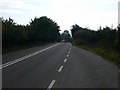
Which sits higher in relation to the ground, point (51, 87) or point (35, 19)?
point (35, 19)

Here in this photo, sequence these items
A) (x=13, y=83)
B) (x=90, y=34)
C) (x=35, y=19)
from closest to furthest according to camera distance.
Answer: (x=13, y=83) → (x=90, y=34) → (x=35, y=19)

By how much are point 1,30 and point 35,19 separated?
54243 millimetres

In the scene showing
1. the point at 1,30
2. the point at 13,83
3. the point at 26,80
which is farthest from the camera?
the point at 1,30

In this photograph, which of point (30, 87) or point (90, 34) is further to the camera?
point (90, 34)

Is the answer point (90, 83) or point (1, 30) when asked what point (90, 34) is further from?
point (90, 83)

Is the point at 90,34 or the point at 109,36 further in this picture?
the point at 90,34

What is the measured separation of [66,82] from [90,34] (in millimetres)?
73641

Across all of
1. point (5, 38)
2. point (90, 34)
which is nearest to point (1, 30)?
point (5, 38)

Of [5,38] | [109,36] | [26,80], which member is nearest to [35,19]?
[109,36]

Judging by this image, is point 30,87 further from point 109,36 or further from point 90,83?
point 109,36

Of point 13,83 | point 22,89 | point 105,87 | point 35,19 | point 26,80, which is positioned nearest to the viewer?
point 22,89

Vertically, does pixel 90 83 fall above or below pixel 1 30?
below

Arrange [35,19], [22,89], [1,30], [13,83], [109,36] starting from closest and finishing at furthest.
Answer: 1. [22,89]
2. [13,83]
3. [1,30]
4. [109,36]
5. [35,19]

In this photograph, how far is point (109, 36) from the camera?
160ft
